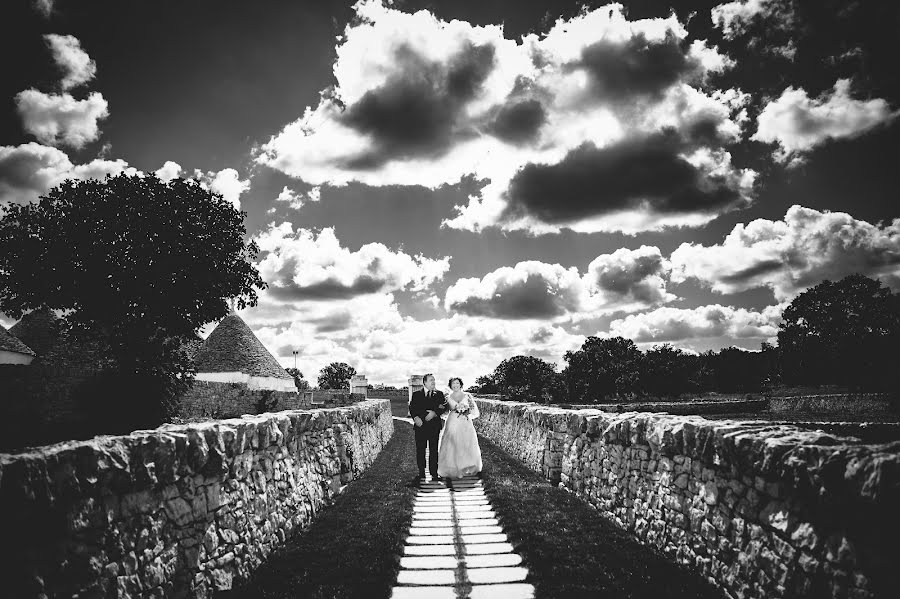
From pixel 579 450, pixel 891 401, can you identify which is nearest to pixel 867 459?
pixel 579 450

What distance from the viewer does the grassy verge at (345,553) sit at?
5242 millimetres

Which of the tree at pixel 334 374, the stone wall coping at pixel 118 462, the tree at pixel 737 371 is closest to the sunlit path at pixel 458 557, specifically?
the stone wall coping at pixel 118 462

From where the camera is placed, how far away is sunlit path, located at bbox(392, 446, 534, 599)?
522 centimetres

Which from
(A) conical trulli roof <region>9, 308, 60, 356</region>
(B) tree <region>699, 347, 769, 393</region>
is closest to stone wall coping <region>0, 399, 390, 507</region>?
(A) conical trulli roof <region>9, 308, 60, 356</region>

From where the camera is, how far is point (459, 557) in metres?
6.22

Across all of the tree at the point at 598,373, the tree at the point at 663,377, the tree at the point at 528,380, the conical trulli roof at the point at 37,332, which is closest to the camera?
the conical trulli roof at the point at 37,332

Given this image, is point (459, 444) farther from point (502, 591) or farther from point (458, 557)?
point (502, 591)

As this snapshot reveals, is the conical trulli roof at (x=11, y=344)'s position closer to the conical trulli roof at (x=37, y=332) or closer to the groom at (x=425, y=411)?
the conical trulli roof at (x=37, y=332)

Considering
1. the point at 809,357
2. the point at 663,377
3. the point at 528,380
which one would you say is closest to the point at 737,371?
the point at 663,377

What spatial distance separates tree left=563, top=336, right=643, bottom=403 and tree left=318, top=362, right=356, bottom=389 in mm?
102171

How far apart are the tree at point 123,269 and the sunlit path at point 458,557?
22.1m

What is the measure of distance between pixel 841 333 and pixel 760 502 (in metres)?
57.3

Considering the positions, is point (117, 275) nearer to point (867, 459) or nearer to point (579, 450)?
point (579, 450)

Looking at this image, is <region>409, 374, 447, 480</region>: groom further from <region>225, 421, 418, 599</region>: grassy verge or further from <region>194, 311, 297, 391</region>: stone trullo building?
<region>194, 311, 297, 391</region>: stone trullo building
